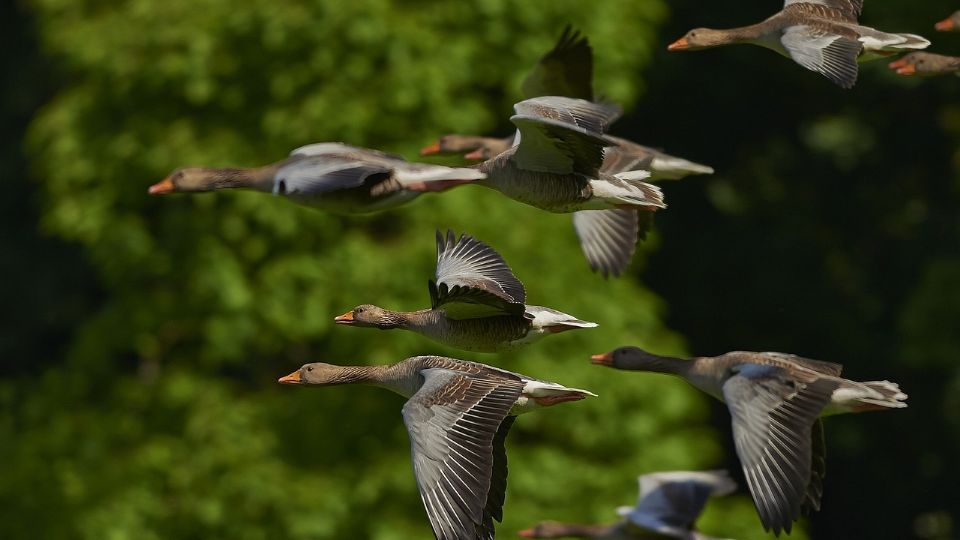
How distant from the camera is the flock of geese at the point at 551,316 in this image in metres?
8.29

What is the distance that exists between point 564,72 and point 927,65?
2.12 m

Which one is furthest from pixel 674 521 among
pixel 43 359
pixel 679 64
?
pixel 43 359

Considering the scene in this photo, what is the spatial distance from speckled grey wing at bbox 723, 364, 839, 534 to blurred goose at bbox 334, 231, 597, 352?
887 millimetres

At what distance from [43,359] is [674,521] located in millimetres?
16594

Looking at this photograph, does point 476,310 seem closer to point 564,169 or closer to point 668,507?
point 564,169

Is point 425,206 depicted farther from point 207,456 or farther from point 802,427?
point 802,427

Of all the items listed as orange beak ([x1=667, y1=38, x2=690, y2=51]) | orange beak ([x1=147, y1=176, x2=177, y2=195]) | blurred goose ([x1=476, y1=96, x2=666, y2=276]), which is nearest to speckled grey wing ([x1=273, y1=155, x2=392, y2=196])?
blurred goose ([x1=476, y1=96, x2=666, y2=276])

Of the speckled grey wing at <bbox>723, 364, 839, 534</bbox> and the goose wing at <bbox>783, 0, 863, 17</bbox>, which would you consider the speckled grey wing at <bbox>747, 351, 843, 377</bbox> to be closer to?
the speckled grey wing at <bbox>723, 364, 839, 534</bbox>

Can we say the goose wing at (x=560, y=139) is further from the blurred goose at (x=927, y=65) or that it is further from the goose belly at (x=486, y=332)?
the blurred goose at (x=927, y=65)

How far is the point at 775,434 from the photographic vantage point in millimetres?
8461

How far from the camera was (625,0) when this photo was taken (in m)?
17.9

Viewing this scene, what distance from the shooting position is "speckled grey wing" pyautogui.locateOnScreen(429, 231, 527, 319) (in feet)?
29.2

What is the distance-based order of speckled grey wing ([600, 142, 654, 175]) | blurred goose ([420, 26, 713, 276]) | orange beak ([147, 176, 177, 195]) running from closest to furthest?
speckled grey wing ([600, 142, 654, 175]) → blurred goose ([420, 26, 713, 276]) → orange beak ([147, 176, 177, 195])

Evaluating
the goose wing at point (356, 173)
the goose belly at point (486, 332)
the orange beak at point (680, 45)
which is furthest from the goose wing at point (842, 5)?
the goose belly at point (486, 332)
